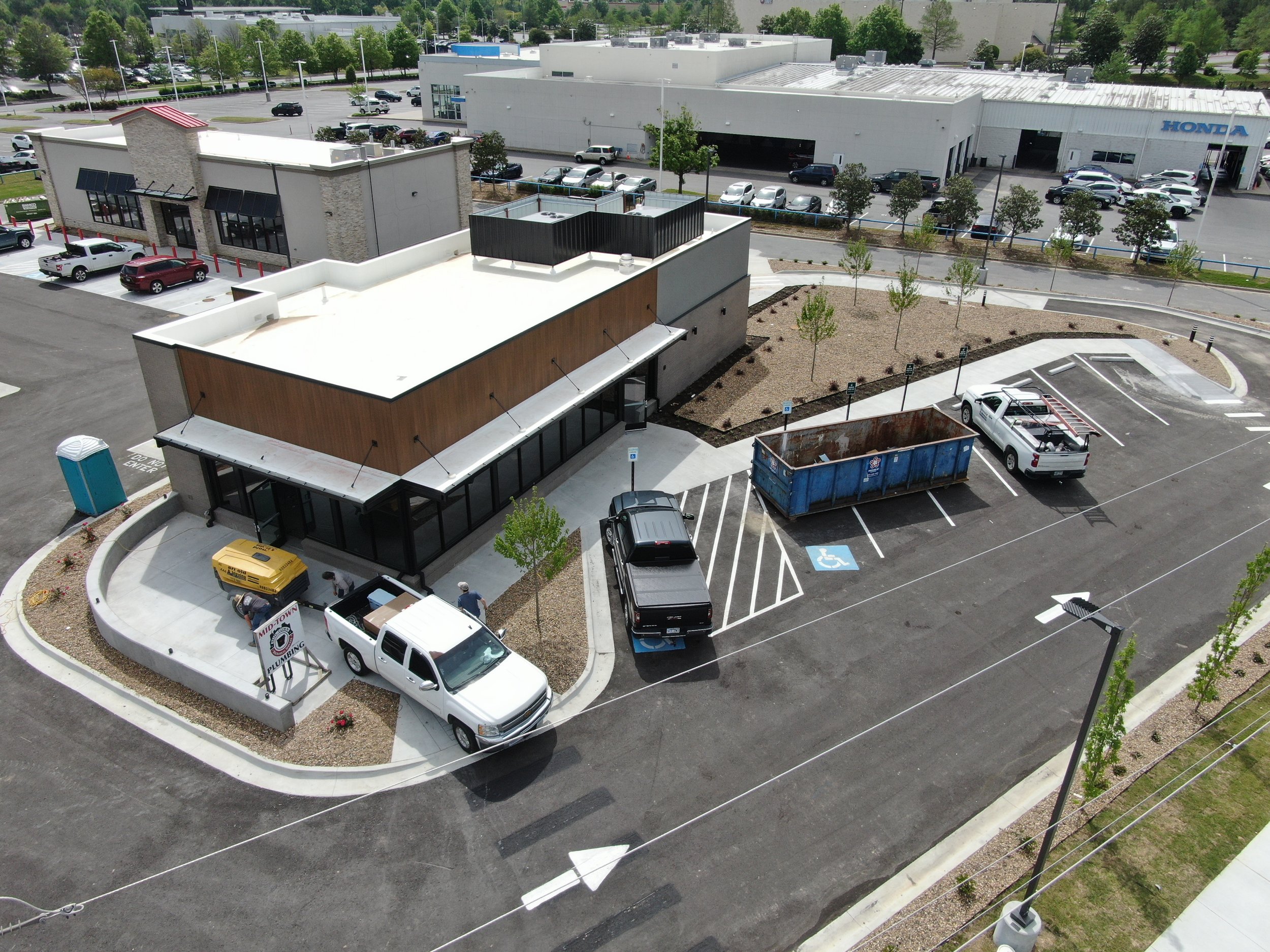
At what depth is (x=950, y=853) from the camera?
14.0 metres

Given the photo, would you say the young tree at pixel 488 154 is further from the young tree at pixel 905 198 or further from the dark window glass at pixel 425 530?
the dark window glass at pixel 425 530

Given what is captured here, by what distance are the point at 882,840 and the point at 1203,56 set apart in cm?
14037

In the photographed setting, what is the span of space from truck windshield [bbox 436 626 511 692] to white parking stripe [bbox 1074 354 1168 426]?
24.7 metres

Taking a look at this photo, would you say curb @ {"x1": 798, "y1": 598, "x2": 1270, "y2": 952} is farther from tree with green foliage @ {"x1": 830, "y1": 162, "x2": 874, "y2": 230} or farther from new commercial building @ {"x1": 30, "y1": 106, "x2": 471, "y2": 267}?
tree with green foliage @ {"x1": 830, "y1": 162, "x2": 874, "y2": 230}

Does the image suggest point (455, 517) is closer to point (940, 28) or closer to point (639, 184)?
point (639, 184)

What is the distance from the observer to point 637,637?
18500 mm

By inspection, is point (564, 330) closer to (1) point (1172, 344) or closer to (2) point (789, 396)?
(2) point (789, 396)

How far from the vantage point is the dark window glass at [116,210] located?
4559cm

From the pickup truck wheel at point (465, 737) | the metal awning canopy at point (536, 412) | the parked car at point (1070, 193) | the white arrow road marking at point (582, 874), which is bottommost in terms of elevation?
the white arrow road marking at point (582, 874)

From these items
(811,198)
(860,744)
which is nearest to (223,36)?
(811,198)

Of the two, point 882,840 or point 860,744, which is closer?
point 882,840

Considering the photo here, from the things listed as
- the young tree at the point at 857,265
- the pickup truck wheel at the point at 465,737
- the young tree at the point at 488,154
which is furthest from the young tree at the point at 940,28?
the pickup truck wheel at the point at 465,737

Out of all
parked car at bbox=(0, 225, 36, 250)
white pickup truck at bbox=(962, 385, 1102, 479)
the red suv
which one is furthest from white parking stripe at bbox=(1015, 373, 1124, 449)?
parked car at bbox=(0, 225, 36, 250)

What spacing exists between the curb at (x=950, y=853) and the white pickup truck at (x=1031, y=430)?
27.7ft
